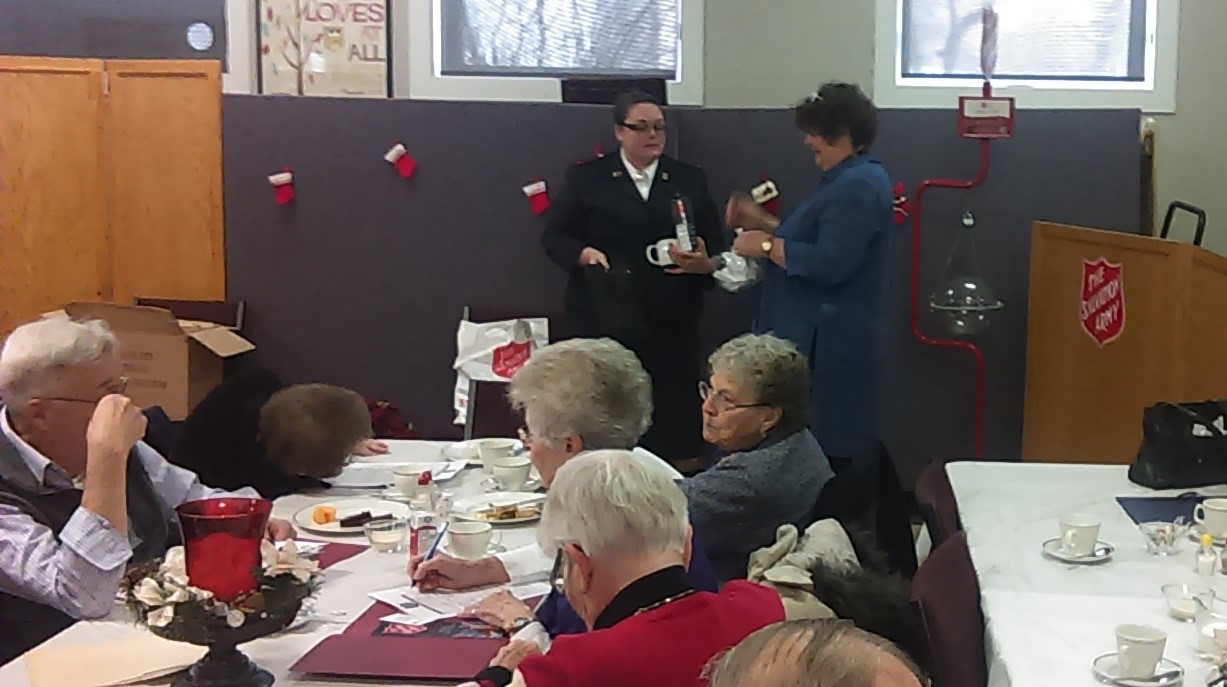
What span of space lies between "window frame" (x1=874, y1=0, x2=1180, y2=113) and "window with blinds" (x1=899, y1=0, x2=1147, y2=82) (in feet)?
0.11

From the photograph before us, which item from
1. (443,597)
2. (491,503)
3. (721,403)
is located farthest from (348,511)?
(721,403)

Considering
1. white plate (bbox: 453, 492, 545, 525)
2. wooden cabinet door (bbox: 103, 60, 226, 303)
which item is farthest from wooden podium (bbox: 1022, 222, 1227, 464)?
wooden cabinet door (bbox: 103, 60, 226, 303)

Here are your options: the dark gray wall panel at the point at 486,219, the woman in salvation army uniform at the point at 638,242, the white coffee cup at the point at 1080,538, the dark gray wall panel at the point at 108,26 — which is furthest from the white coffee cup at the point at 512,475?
the dark gray wall panel at the point at 108,26

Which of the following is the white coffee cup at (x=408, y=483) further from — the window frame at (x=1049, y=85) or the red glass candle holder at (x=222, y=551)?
the window frame at (x=1049, y=85)

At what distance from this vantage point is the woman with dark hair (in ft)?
13.4

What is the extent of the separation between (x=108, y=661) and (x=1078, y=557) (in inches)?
64.9

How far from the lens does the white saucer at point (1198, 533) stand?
246cm

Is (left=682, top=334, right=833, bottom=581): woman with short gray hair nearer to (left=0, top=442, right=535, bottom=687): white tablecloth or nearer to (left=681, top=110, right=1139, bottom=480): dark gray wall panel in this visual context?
(left=0, top=442, right=535, bottom=687): white tablecloth

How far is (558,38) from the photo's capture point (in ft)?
18.6

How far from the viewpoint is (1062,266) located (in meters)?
4.76

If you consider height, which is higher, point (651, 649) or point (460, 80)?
point (460, 80)

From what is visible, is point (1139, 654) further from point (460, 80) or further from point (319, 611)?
point (460, 80)

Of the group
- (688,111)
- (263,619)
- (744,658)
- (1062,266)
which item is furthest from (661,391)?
(744,658)

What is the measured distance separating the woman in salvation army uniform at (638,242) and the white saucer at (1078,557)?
2145 millimetres
